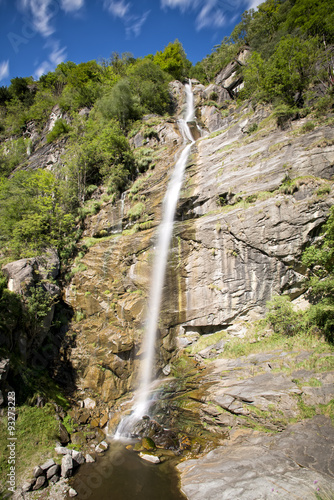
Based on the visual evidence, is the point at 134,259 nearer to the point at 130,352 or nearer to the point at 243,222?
the point at 130,352

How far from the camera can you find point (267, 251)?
42.5ft

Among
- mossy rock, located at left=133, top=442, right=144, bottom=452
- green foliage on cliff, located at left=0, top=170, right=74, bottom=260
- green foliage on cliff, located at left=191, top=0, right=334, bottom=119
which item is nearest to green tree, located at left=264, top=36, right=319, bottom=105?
green foliage on cliff, located at left=191, top=0, right=334, bottom=119

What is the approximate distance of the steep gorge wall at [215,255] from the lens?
12.8m

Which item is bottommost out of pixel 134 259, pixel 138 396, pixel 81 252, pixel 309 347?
pixel 138 396

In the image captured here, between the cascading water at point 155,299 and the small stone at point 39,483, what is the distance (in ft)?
11.6

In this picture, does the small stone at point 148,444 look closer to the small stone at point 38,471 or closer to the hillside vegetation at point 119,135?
the small stone at point 38,471

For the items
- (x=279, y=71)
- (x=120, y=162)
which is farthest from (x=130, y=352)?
(x=279, y=71)

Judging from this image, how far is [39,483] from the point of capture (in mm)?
7797

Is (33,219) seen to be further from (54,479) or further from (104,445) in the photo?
(54,479)

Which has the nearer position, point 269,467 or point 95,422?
point 269,467

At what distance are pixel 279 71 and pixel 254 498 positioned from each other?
23494 millimetres

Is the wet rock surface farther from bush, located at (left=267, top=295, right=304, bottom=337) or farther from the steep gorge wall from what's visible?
the steep gorge wall

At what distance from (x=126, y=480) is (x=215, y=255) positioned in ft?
35.6

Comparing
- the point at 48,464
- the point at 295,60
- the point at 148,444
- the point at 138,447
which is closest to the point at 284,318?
the point at 148,444
